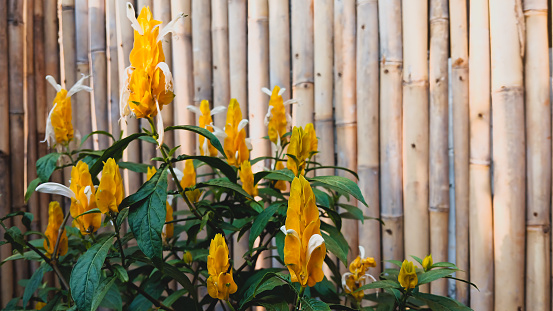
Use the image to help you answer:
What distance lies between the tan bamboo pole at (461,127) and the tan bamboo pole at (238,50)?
0.66 metres

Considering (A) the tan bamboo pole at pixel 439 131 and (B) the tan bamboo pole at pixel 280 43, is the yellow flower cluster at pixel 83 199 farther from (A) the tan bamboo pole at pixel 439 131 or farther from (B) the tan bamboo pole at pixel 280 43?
(A) the tan bamboo pole at pixel 439 131

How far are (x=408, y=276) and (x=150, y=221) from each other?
46 cm

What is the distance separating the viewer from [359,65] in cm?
140

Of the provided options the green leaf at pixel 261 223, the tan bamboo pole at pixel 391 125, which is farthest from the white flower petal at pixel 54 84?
the tan bamboo pole at pixel 391 125

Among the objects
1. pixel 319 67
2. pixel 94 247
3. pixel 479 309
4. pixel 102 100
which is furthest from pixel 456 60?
pixel 102 100

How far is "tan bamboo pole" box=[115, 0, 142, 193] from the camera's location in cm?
173

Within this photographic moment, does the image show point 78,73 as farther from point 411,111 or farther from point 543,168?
point 543,168

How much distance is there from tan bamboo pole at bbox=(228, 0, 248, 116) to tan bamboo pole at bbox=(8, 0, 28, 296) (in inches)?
33.3

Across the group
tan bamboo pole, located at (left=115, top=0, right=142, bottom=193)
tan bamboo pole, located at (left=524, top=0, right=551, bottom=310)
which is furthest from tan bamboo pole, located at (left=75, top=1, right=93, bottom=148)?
tan bamboo pole, located at (left=524, top=0, right=551, bottom=310)

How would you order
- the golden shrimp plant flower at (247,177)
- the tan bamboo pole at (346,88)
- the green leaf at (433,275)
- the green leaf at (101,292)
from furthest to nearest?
the tan bamboo pole at (346,88) < the golden shrimp plant flower at (247,177) < the green leaf at (433,275) < the green leaf at (101,292)

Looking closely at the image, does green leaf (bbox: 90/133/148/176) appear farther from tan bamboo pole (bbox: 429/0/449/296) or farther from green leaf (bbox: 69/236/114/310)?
tan bamboo pole (bbox: 429/0/449/296)

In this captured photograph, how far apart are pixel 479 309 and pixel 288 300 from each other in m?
0.71

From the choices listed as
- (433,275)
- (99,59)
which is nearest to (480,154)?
(433,275)

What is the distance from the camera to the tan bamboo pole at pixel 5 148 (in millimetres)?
1729
